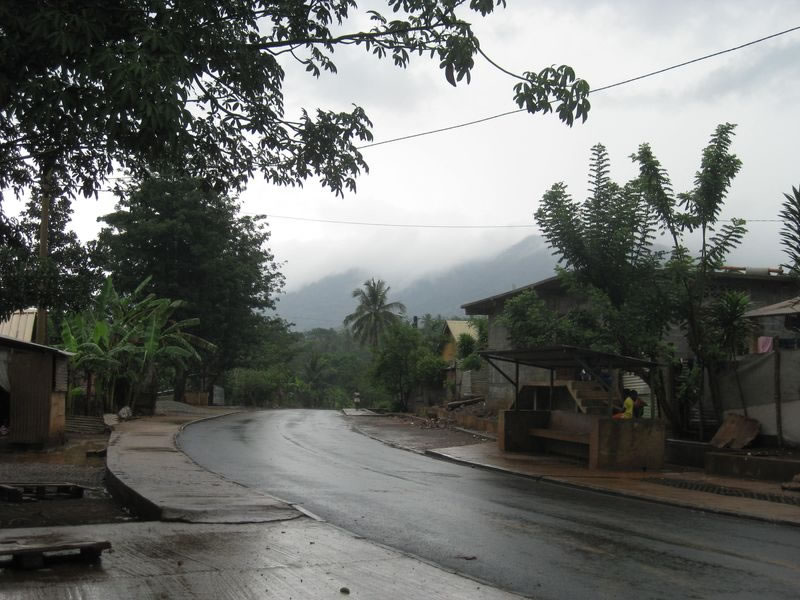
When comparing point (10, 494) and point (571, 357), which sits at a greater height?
point (571, 357)

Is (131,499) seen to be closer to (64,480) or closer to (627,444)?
(64,480)

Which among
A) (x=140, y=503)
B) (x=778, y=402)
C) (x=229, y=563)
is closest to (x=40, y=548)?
(x=229, y=563)

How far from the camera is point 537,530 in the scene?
926cm

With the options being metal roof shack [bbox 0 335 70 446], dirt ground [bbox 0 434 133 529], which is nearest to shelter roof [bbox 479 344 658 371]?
dirt ground [bbox 0 434 133 529]

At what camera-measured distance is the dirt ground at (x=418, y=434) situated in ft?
76.8

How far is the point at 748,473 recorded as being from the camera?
14992 mm

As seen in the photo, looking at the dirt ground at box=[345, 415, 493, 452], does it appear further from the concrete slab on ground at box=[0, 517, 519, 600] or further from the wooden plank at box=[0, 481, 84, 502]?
the concrete slab on ground at box=[0, 517, 519, 600]

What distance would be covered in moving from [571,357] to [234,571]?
1266 cm

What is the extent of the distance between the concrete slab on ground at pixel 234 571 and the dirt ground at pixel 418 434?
14.3 metres

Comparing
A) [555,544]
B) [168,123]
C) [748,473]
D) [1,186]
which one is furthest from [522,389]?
[168,123]

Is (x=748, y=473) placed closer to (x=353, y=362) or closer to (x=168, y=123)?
(x=168, y=123)

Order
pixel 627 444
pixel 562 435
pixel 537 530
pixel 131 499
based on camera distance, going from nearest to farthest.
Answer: pixel 537 530
pixel 131 499
pixel 627 444
pixel 562 435

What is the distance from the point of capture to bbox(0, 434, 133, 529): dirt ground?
923 cm

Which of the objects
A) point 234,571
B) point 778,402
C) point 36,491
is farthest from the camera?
point 778,402
